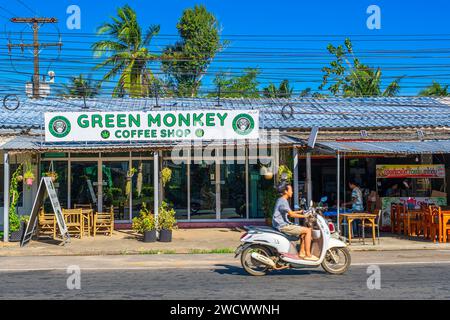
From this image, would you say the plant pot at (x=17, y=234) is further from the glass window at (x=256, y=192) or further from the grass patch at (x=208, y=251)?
the glass window at (x=256, y=192)

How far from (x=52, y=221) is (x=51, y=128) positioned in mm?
2769

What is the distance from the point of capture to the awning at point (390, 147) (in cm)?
1534

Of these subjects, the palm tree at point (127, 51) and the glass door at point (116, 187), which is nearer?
the glass door at point (116, 187)

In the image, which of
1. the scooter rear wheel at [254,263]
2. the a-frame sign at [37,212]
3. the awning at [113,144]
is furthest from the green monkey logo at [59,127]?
the scooter rear wheel at [254,263]

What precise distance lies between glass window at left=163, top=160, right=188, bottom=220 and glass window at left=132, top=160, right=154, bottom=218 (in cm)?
59

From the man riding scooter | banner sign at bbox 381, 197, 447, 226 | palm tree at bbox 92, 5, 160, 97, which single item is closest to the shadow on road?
the man riding scooter

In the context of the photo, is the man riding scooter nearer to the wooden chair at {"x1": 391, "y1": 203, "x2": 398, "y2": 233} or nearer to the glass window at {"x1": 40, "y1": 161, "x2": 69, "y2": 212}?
the wooden chair at {"x1": 391, "y1": 203, "x2": 398, "y2": 233}

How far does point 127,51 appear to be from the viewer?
35.0 metres

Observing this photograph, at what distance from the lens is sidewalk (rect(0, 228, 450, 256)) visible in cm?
1460

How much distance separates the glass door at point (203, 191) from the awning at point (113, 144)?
255 centimetres

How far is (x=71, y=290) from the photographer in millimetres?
9125

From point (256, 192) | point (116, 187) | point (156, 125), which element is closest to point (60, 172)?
point (116, 187)
